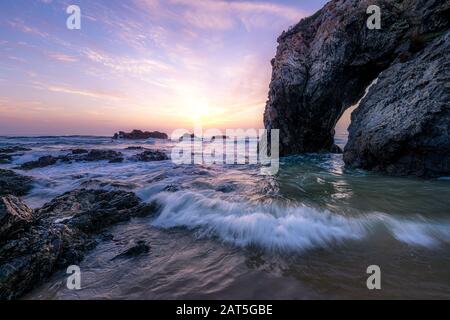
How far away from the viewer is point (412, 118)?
31.1 ft

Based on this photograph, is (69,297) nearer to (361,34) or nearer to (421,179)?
(421,179)

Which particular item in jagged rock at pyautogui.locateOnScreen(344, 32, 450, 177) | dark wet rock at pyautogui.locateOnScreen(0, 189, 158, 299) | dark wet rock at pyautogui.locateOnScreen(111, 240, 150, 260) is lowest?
dark wet rock at pyautogui.locateOnScreen(111, 240, 150, 260)

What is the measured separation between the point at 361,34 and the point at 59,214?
1598cm

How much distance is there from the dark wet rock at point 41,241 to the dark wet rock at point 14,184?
4103 mm

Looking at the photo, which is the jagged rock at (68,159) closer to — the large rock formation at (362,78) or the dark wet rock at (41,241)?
the dark wet rock at (41,241)

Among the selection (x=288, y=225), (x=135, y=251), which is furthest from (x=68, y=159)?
(x=288, y=225)

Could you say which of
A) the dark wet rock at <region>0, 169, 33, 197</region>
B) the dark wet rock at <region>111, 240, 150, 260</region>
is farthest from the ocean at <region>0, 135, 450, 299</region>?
the dark wet rock at <region>0, 169, 33, 197</region>

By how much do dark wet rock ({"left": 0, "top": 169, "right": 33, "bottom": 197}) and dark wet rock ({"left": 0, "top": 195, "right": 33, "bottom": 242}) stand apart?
6098 millimetres

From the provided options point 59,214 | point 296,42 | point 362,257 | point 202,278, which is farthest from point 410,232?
point 296,42

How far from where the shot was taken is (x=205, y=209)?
665 cm

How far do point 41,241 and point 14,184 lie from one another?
304 inches

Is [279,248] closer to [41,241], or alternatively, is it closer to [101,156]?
[41,241]

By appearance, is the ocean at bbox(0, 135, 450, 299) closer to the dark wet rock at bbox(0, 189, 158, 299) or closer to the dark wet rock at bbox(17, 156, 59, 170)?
the dark wet rock at bbox(0, 189, 158, 299)

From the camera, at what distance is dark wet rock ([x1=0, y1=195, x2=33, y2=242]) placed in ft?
12.7
